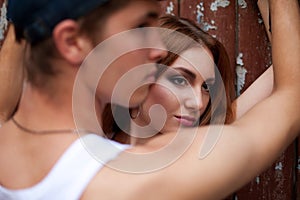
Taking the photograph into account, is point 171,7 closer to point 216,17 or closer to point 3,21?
point 216,17

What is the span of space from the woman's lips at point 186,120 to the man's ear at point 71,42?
69 centimetres

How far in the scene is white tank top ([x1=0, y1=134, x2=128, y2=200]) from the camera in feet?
3.04

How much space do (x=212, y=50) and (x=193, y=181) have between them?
2.52 ft

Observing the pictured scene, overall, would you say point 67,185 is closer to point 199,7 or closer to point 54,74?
point 54,74

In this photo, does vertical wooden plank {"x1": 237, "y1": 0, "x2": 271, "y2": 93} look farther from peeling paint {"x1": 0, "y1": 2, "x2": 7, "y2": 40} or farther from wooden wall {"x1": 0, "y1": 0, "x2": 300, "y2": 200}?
peeling paint {"x1": 0, "y1": 2, "x2": 7, "y2": 40}

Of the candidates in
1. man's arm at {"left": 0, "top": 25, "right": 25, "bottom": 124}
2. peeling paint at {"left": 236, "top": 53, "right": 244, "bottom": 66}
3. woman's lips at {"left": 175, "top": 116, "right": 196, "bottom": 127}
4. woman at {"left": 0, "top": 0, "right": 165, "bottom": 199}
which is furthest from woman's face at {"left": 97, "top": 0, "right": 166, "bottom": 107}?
peeling paint at {"left": 236, "top": 53, "right": 244, "bottom": 66}

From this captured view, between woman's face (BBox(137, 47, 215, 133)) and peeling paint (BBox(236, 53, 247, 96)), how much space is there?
0.26 ft

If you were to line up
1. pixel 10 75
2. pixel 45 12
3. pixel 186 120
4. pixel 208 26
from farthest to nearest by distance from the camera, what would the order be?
pixel 208 26 < pixel 186 120 < pixel 10 75 < pixel 45 12

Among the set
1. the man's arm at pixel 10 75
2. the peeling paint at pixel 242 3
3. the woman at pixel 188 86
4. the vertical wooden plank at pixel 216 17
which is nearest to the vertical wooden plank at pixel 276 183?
the woman at pixel 188 86

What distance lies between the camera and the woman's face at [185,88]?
1629 millimetres

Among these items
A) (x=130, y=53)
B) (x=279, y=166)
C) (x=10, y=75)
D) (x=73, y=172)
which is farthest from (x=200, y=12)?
(x=73, y=172)

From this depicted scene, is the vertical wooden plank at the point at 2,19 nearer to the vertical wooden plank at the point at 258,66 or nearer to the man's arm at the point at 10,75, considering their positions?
the man's arm at the point at 10,75

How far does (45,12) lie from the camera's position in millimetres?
922

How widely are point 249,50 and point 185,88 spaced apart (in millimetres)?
207
